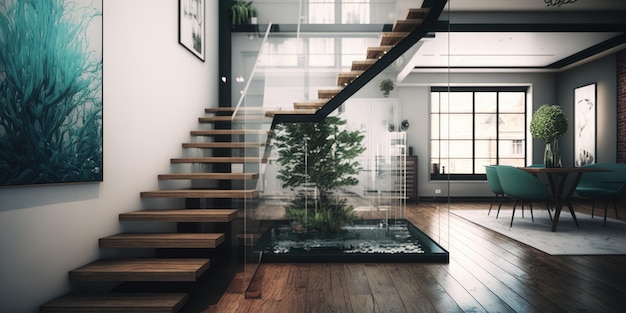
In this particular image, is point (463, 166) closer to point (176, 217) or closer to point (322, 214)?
point (322, 214)

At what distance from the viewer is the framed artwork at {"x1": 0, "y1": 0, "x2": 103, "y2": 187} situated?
201 centimetres

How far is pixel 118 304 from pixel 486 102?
28.2 ft

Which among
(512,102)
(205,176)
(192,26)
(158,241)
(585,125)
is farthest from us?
(512,102)

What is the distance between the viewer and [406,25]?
161 inches

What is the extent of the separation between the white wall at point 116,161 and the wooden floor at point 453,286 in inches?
38.2

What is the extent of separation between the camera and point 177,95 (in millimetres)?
4324

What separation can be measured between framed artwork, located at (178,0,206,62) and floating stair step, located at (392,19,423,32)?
2461 millimetres

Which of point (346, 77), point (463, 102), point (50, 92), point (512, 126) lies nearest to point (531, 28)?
point (463, 102)

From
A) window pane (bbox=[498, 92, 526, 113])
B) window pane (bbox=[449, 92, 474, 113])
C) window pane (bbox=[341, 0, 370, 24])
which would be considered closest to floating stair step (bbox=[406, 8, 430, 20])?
window pane (bbox=[341, 0, 370, 24])

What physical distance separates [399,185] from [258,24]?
142 inches

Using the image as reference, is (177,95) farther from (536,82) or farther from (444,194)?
(536,82)

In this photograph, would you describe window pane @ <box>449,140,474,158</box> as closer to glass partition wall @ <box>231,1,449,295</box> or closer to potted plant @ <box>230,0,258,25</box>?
glass partition wall @ <box>231,1,449,295</box>

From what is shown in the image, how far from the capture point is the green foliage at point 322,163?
3967 millimetres

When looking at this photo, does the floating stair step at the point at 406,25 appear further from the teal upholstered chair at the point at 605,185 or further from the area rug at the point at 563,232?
the teal upholstered chair at the point at 605,185
